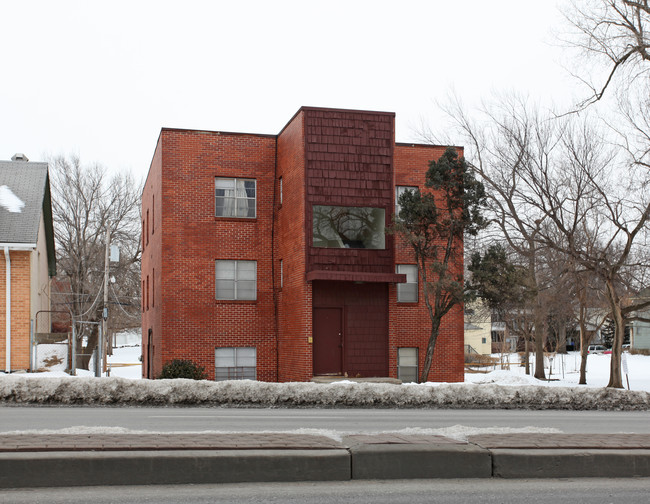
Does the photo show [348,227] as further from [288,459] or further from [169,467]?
[169,467]

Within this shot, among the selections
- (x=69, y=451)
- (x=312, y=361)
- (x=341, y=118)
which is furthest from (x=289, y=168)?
(x=69, y=451)

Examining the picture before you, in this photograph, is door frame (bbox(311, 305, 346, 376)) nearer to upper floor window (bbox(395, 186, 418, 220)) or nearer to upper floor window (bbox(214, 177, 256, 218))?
upper floor window (bbox(395, 186, 418, 220))

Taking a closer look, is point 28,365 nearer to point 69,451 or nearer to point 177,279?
point 177,279

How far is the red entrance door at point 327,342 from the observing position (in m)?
25.9

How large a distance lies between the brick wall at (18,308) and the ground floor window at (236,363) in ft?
21.3

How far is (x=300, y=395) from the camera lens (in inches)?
638

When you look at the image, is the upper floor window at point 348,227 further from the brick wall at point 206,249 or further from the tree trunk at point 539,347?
the tree trunk at point 539,347

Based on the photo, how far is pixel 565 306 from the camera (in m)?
43.8

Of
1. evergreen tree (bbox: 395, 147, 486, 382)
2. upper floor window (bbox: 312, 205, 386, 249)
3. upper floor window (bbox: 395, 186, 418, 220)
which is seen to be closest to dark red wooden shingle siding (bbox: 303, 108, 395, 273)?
upper floor window (bbox: 312, 205, 386, 249)

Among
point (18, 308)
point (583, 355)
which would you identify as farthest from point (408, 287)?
point (583, 355)

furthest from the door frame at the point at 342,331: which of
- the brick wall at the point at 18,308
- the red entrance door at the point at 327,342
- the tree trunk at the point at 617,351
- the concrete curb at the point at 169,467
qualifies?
the concrete curb at the point at 169,467

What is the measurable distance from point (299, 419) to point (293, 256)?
550 inches

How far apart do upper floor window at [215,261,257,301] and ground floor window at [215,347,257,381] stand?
6.30 ft

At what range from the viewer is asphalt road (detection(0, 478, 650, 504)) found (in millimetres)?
6152
